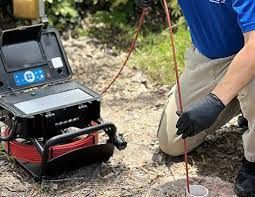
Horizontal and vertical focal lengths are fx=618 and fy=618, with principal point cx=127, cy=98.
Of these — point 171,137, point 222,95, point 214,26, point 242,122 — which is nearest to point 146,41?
point 242,122

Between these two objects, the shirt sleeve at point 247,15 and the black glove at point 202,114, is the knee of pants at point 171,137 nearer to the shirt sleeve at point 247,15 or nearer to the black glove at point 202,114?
the black glove at point 202,114

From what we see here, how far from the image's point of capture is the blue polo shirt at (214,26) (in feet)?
8.96

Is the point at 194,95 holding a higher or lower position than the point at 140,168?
higher

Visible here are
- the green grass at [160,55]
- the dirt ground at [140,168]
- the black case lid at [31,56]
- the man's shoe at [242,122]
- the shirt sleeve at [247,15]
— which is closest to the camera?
the shirt sleeve at [247,15]

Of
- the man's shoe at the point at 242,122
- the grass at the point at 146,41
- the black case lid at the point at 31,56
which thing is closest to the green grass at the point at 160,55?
the grass at the point at 146,41

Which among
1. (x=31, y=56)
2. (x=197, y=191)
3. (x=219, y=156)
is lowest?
(x=219, y=156)

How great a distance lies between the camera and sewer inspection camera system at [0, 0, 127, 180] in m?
2.88

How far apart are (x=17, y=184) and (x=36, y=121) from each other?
1.14 feet

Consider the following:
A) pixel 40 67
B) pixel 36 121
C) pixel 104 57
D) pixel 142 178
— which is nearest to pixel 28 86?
pixel 40 67

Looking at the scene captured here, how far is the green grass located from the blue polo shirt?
1208 mm

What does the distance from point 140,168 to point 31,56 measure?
2.66ft

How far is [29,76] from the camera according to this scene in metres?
3.17

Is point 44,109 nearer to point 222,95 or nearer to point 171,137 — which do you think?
point 171,137

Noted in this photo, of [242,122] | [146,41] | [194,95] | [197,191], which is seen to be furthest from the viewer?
[146,41]
